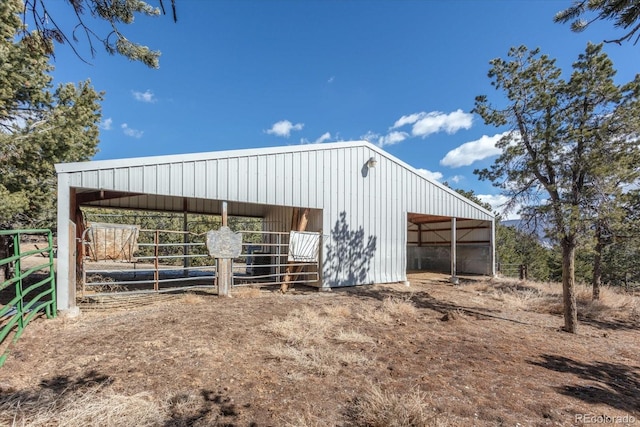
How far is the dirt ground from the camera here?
2.79m

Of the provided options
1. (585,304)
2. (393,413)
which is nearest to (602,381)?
(393,413)

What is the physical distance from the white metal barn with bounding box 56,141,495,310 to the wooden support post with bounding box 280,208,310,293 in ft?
1.17

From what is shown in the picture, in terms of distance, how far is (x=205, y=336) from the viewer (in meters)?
4.57

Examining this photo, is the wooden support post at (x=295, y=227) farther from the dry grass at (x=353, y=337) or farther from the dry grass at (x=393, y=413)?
the dry grass at (x=393, y=413)

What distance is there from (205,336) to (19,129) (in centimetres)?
692

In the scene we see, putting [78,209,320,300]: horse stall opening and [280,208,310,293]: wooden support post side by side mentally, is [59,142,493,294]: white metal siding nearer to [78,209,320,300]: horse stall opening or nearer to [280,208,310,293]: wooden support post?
[280,208,310,293]: wooden support post

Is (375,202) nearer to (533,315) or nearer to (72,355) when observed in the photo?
(533,315)

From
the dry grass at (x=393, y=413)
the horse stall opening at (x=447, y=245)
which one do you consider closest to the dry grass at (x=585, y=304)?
the horse stall opening at (x=447, y=245)

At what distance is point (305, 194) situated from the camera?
8.94m

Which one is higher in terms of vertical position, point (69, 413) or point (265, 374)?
point (69, 413)

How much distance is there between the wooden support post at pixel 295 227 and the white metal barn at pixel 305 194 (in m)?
0.36

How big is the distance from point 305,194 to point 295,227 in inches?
46.7

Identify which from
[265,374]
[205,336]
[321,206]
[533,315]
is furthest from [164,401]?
[533,315]

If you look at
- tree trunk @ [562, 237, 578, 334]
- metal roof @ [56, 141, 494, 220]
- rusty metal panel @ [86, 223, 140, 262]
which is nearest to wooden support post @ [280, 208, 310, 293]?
metal roof @ [56, 141, 494, 220]
